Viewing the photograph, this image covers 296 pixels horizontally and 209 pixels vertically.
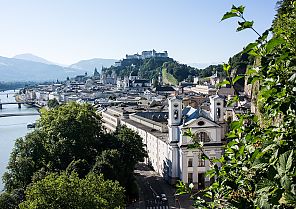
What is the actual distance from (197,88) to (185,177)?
45.2 m

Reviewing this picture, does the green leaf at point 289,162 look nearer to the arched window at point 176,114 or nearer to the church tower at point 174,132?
the church tower at point 174,132

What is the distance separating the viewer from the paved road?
63.3 ft

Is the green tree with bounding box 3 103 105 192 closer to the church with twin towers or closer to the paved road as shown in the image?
the paved road

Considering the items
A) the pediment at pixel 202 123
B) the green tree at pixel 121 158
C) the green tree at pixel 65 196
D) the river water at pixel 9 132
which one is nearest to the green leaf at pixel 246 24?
the green tree at pixel 65 196

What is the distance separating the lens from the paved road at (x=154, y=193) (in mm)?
19281

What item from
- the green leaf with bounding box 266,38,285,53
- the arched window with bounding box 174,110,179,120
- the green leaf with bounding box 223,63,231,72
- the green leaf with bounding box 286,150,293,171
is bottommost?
the arched window with bounding box 174,110,179,120

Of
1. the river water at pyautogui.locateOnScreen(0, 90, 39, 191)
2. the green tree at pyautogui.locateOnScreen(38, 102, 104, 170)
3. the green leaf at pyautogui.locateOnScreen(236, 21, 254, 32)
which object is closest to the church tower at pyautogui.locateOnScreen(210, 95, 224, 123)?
the green tree at pyautogui.locateOnScreen(38, 102, 104, 170)

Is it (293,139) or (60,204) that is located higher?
(293,139)

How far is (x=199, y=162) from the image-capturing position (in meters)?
22.5

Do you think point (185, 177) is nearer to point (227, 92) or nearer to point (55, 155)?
point (55, 155)

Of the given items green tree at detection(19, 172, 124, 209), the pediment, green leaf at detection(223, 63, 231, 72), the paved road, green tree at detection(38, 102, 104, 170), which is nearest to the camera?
green leaf at detection(223, 63, 231, 72)

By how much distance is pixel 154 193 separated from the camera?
21.3 metres

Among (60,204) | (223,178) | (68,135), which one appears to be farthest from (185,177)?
(223,178)

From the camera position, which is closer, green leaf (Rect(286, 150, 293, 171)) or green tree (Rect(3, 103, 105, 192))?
green leaf (Rect(286, 150, 293, 171))
